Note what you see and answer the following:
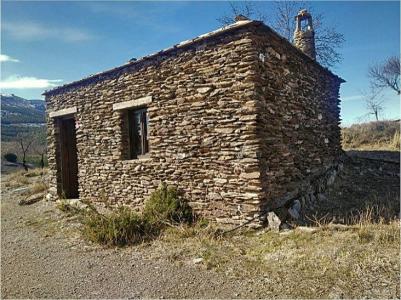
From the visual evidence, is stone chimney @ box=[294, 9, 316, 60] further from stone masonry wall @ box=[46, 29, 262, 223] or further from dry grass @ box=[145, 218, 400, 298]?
dry grass @ box=[145, 218, 400, 298]

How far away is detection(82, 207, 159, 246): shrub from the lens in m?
5.44

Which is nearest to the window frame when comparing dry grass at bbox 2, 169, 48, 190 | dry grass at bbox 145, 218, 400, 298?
dry grass at bbox 145, 218, 400, 298

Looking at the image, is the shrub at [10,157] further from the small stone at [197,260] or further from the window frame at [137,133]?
the small stone at [197,260]

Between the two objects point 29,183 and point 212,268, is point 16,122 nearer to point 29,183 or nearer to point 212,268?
point 29,183

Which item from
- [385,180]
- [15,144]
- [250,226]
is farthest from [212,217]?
[15,144]

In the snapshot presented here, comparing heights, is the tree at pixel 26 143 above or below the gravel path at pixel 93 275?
above

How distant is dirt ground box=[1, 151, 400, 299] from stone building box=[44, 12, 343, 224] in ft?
3.78

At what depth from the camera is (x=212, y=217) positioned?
6.00m

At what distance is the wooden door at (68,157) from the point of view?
9953 mm

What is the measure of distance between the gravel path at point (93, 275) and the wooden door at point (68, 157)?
3886 millimetres

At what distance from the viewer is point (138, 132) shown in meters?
7.73

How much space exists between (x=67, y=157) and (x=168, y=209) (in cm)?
544

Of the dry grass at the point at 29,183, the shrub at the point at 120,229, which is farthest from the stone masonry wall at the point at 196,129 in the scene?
the dry grass at the point at 29,183

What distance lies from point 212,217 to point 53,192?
6501 mm
